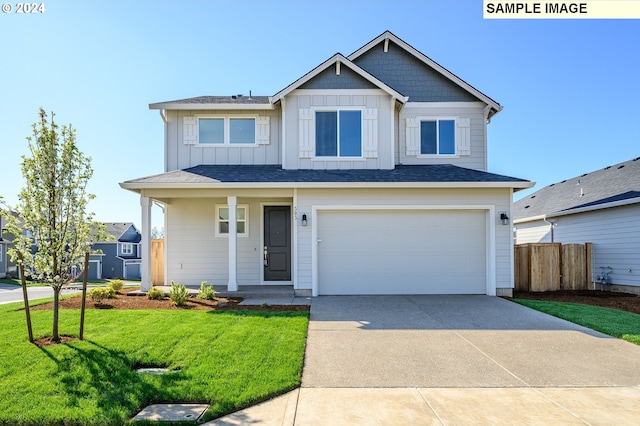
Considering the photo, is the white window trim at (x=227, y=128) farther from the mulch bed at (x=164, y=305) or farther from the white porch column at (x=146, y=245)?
the mulch bed at (x=164, y=305)

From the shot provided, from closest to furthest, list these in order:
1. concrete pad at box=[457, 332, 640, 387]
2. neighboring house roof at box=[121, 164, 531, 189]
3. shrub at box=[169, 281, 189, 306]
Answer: concrete pad at box=[457, 332, 640, 387], shrub at box=[169, 281, 189, 306], neighboring house roof at box=[121, 164, 531, 189]

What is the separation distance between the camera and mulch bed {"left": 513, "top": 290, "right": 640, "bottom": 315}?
9375 mm

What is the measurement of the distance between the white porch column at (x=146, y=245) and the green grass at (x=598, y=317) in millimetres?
9464

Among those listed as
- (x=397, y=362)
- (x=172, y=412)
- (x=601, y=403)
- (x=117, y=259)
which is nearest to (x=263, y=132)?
(x=397, y=362)

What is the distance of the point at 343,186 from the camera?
9891 mm

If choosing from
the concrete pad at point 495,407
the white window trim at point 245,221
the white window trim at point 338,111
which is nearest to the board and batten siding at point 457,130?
the white window trim at point 338,111

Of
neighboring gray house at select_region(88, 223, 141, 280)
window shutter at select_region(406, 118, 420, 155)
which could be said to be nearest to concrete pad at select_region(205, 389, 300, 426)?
window shutter at select_region(406, 118, 420, 155)

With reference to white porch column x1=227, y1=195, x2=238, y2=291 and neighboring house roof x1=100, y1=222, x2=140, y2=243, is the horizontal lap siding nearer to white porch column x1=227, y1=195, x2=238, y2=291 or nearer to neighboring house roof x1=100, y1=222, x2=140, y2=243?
white porch column x1=227, y1=195, x2=238, y2=291

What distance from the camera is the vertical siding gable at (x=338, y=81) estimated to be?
37.0ft

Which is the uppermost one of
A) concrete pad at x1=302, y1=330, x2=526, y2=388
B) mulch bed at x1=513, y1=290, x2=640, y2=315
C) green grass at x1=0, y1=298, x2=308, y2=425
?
green grass at x1=0, y1=298, x2=308, y2=425

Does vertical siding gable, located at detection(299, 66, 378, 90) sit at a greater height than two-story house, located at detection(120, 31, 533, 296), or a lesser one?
greater

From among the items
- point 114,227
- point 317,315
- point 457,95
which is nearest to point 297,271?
point 317,315

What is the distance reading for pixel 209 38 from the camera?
400 inches

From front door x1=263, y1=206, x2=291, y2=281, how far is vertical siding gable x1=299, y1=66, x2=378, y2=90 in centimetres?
374
